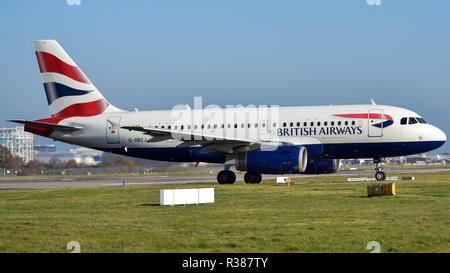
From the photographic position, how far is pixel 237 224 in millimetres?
19125

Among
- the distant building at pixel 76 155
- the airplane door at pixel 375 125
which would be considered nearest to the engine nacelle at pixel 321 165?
the airplane door at pixel 375 125

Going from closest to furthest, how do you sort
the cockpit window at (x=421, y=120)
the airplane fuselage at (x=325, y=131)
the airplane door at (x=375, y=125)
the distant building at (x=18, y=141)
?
the airplane door at (x=375, y=125) → the airplane fuselage at (x=325, y=131) → the cockpit window at (x=421, y=120) → the distant building at (x=18, y=141)

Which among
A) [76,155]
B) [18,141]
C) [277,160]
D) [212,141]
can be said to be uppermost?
[18,141]

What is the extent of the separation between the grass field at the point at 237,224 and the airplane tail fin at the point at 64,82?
16517 millimetres

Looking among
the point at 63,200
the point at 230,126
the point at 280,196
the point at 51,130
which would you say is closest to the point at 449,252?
the point at 280,196

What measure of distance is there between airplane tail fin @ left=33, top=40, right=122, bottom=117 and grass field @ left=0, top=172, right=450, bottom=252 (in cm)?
1652

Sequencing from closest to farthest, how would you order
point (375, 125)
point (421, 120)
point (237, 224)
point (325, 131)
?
point (237, 224) → point (375, 125) → point (325, 131) → point (421, 120)

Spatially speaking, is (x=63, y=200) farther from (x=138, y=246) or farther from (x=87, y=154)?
(x=87, y=154)

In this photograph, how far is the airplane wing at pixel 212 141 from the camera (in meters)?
39.0

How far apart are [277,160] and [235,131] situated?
17.9 feet

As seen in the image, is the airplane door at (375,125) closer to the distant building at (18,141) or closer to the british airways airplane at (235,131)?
the british airways airplane at (235,131)

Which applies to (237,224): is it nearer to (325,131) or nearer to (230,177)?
(325,131)

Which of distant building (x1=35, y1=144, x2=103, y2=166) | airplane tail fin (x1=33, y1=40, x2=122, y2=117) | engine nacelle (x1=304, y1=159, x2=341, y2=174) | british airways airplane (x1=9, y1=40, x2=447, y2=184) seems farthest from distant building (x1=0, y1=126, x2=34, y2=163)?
engine nacelle (x1=304, y1=159, x2=341, y2=174)

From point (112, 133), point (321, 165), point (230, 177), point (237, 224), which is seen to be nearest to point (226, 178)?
point (230, 177)
